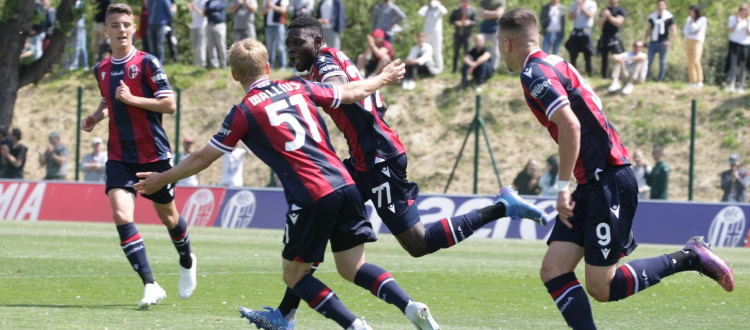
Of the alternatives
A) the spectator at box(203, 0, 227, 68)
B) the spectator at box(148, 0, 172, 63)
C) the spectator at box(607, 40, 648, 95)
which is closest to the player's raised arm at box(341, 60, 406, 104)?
the spectator at box(607, 40, 648, 95)

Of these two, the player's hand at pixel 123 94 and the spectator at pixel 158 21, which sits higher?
the player's hand at pixel 123 94

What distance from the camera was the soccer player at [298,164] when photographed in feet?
Result: 22.0

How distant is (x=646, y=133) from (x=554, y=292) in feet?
60.9

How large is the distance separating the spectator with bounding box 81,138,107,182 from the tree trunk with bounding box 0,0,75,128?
3056 mm

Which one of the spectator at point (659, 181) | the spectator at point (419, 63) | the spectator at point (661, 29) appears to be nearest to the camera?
the spectator at point (659, 181)

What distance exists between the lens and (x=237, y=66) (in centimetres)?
691

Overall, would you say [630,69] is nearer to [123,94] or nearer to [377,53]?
[377,53]

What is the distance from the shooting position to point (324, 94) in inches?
276

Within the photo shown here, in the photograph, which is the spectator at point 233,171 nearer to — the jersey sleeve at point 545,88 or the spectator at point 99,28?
the spectator at point 99,28

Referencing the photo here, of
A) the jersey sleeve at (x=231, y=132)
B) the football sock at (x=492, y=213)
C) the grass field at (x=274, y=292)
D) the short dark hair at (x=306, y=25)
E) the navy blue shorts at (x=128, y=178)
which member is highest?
the short dark hair at (x=306, y=25)

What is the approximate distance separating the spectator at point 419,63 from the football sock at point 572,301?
60.4 feet

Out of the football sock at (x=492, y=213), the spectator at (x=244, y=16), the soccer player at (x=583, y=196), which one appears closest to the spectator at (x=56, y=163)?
the spectator at (x=244, y=16)

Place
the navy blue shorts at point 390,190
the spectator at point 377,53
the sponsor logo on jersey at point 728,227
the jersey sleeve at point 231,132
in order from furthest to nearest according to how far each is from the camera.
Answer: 1. the spectator at point 377,53
2. the sponsor logo on jersey at point 728,227
3. the navy blue shorts at point 390,190
4. the jersey sleeve at point 231,132

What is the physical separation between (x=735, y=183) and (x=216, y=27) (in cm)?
1183
